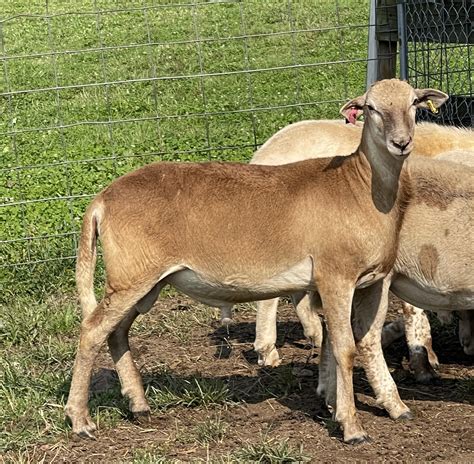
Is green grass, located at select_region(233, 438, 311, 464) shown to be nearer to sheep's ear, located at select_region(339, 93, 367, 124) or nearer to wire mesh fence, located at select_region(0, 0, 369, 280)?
sheep's ear, located at select_region(339, 93, 367, 124)

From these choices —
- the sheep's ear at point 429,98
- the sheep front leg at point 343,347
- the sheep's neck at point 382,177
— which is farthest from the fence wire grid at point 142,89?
the sheep front leg at point 343,347

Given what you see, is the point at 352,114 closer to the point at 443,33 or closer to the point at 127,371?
the point at 127,371

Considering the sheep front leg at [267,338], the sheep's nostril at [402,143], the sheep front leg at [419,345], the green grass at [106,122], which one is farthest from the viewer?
the sheep front leg at [267,338]

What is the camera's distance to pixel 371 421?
5973 millimetres

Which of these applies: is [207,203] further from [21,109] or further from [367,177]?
[21,109]

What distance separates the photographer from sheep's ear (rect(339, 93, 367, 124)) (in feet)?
18.5

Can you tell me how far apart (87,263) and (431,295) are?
2030mm

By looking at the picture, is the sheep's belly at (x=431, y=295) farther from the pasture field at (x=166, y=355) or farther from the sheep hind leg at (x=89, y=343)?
the sheep hind leg at (x=89, y=343)

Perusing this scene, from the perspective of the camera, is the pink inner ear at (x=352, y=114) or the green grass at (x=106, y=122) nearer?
the pink inner ear at (x=352, y=114)

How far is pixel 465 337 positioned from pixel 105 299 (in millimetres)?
2596

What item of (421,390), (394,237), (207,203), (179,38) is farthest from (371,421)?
(179,38)

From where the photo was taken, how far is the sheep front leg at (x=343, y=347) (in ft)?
18.2

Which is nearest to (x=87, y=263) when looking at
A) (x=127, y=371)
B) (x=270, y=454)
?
(x=127, y=371)

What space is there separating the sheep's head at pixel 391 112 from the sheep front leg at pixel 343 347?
0.79 metres
